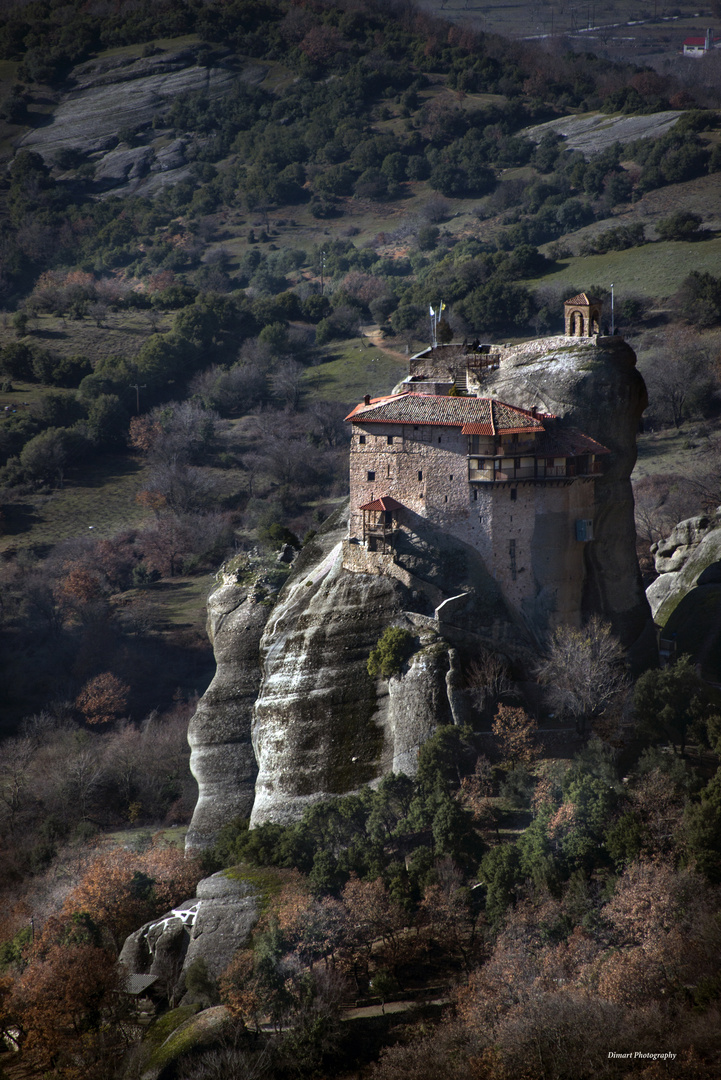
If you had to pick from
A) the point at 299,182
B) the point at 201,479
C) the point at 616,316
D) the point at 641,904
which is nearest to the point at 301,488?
the point at 201,479

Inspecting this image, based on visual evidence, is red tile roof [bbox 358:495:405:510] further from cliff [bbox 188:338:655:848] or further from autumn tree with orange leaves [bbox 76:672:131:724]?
autumn tree with orange leaves [bbox 76:672:131:724]

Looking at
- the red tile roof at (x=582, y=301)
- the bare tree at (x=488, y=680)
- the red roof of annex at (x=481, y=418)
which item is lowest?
the bare tree at (x=488, y=680)

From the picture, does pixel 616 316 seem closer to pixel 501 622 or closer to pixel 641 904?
pixel 501 622

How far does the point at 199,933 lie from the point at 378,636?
14.0 metres

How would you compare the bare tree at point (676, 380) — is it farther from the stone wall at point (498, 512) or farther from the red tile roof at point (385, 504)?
the red tile roof at point (385, 504)

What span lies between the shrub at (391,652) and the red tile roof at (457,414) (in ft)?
29.2

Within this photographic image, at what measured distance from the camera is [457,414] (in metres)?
51.7

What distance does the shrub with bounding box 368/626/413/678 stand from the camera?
5025 cm

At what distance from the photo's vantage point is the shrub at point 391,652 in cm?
5025

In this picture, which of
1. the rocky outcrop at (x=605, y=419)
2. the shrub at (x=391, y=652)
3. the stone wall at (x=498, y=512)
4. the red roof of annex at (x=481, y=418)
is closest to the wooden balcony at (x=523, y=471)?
the stone wall at (x=498, y=512)

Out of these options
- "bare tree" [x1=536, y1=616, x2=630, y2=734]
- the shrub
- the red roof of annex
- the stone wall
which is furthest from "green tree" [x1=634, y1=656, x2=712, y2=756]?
the red roof of annex

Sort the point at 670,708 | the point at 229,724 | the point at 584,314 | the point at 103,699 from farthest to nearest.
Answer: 1. the point at 103,699
2. the point at 229,724
3. the point at 584,314
4. the point at 670,708

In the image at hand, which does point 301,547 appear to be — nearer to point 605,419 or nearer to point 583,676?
point 605,419

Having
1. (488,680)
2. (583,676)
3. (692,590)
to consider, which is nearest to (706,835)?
(583,676)
